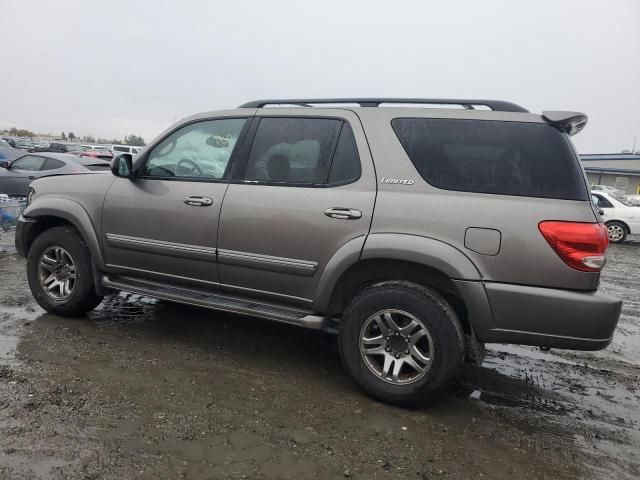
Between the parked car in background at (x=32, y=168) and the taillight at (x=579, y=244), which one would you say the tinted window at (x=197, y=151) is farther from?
the parked car in background at (x=32, y=168)

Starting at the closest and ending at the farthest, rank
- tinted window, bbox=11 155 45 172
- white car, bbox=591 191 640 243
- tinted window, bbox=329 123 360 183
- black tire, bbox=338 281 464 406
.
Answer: black tire, bbox=338 281 464 406 < tinted window, bbox=329 123 360 183 < tinted window, bbox=11 155 45 172 < white car, bbox=591 191 640 243

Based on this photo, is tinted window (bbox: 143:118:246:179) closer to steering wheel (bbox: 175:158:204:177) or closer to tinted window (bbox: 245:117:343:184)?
steering wheel (bbox: 175:158:204:177)

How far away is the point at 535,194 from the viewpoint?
3.09 meters

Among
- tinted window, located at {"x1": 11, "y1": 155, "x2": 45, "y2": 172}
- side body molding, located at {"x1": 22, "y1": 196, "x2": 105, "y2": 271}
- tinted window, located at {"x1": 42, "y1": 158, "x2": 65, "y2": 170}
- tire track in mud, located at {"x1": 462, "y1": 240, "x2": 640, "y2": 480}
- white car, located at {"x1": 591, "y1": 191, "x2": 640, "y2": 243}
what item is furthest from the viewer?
white car, located at {"x1": 591, "y1": 191, "x2": 640, "y2": 243}

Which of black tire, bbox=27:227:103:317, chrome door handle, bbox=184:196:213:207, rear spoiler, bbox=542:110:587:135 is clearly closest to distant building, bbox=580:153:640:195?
rear spoiler, bbox=542:110:587:135

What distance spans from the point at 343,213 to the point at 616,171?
50.9 meters

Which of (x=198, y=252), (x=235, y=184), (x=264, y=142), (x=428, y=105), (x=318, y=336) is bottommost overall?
(x=318, y=336)

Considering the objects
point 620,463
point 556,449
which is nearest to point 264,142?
point 556,449

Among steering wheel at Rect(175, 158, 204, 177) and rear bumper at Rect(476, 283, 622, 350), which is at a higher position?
steering wheel at Rect(175, 158, 204, 177)

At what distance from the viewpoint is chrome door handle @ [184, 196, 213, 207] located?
3.92 meters

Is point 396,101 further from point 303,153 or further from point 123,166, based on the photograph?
point 123,166

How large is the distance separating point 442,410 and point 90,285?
10.3 ft

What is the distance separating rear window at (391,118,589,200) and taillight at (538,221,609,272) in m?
0.20

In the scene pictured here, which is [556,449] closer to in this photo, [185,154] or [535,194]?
[535,194]
